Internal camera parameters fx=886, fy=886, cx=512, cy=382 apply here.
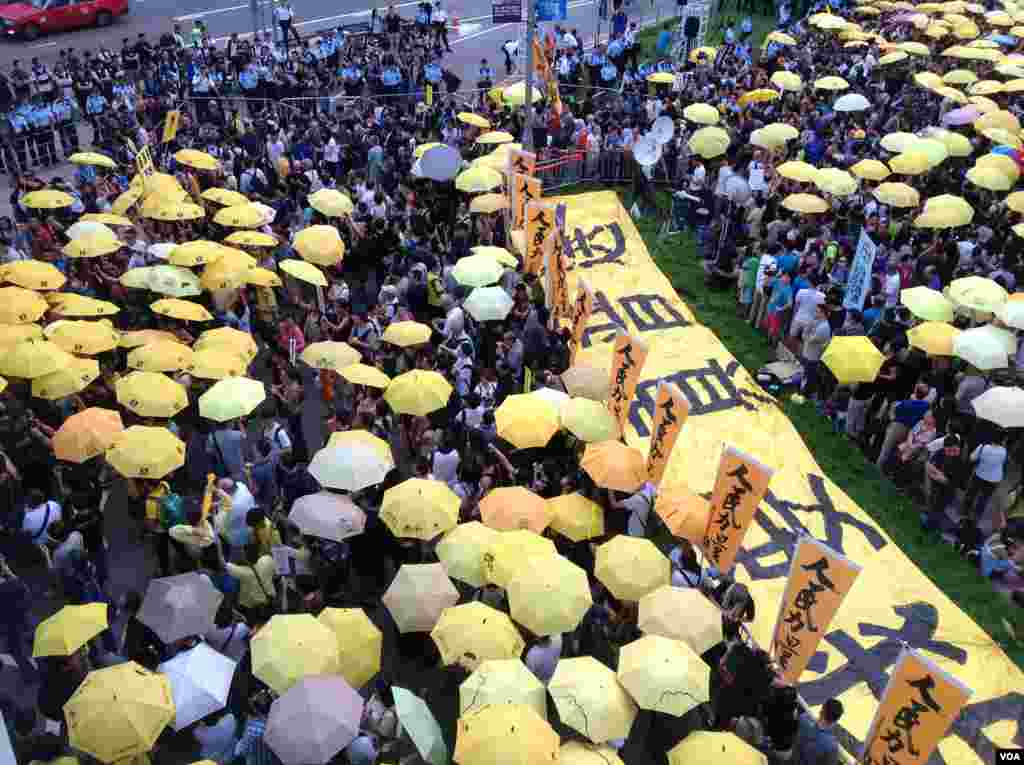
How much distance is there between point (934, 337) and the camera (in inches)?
463

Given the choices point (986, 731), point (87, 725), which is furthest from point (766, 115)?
point (87, 725)

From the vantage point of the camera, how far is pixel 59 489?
9.97 meters

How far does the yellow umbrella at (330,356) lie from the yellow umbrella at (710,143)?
31.4ft

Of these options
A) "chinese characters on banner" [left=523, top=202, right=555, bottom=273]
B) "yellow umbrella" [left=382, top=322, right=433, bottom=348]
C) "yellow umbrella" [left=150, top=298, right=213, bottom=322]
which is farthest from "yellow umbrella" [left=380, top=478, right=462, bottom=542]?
"chinese characters on banner" [left=523, top=202, right=555, bottom=273]

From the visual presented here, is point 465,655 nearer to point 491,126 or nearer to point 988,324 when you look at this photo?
point 988,324

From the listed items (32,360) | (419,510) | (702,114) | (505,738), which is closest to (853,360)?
(419,510)

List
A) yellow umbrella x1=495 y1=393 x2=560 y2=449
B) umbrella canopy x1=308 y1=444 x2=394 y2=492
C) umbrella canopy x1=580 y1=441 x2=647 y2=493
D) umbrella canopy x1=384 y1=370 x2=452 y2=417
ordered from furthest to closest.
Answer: umbrella canopy x1=384 y1=370 x2=452 y2=417, yellow umbrella x1=495 y1=393 x2=560 y2=449, umbrella canopy x1=580 y1=441 x2=647 y2=493, umbrella canopy x1=308 y1=444 x2=394 y2=492

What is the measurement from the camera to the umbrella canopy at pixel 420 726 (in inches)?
263

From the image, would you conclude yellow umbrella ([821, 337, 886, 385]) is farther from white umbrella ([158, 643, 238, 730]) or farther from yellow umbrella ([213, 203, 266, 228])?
yellow umbrella ([213, 203, 266, 228])

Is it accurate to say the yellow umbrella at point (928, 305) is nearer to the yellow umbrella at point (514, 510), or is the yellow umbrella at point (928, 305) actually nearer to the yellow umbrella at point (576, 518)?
the yellow umbrella at point (576, 518)

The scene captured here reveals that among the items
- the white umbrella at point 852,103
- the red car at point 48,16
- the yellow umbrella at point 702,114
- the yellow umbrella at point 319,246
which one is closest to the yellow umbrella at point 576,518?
the yellow umbrella at point 319,246

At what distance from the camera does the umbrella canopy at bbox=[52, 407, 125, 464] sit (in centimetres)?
945

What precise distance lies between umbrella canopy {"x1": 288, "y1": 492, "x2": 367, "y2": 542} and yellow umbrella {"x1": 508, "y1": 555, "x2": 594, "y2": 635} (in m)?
1.90

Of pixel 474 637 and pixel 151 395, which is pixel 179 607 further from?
pixel 151 395
